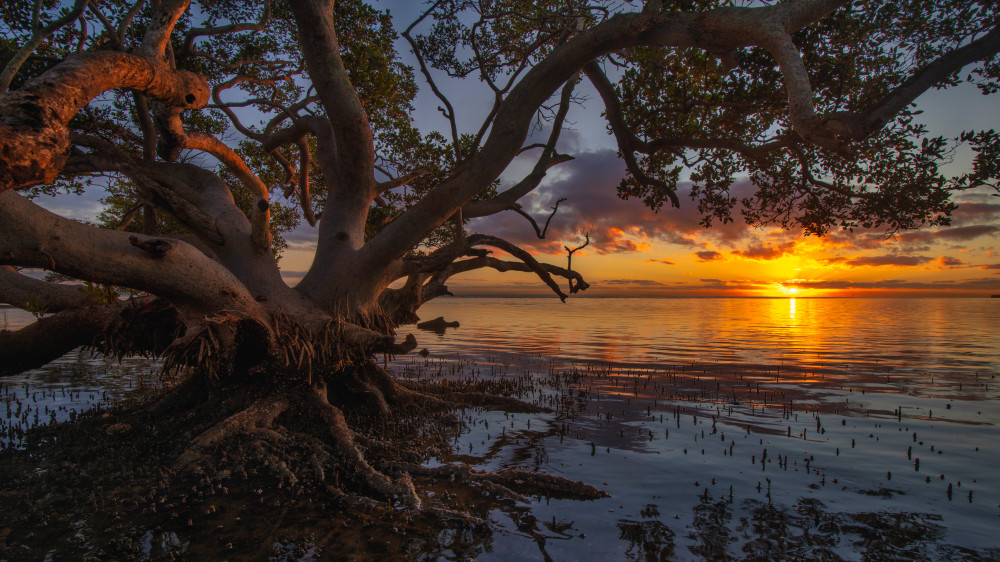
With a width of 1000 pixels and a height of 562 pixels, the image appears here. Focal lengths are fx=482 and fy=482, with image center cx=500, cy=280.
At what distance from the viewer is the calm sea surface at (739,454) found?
4582 millimetres

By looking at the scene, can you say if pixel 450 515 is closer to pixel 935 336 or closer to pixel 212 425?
pixel 212 425

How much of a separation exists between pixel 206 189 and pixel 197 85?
267cm

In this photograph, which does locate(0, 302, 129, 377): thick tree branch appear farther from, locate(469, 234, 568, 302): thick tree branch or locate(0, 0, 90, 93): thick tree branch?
locate(469, 234, 568, 302): thick tree branch

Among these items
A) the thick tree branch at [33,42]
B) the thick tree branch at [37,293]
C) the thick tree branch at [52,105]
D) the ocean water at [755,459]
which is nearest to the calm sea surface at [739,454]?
the ocean water at [755,459]

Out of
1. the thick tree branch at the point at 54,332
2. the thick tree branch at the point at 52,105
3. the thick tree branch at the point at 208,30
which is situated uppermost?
the thick tree branch at the point at 208,30

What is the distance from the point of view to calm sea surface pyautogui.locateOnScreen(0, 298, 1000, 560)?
458 centimetres

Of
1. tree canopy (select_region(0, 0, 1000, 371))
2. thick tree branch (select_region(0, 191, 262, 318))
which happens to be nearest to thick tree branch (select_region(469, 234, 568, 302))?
tree canopy (select_region(0, 0, 1000, 371))

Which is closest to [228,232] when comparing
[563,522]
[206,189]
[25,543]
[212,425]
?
[206,189]

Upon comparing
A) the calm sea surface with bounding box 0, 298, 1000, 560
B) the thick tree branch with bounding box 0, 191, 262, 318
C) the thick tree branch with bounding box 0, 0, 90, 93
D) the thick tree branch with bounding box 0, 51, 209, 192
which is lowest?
the calm sea surface with bounding box 0, 298, 1000, 560

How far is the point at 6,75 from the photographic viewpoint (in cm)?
584

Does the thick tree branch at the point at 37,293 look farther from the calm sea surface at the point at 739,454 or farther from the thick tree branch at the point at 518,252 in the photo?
the thick tree branch at the point at 518,252

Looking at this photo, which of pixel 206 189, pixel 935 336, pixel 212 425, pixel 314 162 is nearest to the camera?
pixel 212 425

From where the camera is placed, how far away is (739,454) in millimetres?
7133

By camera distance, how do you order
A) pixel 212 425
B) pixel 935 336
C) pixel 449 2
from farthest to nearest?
pixel 935 336
pixel 449 2
pixel 212 425
